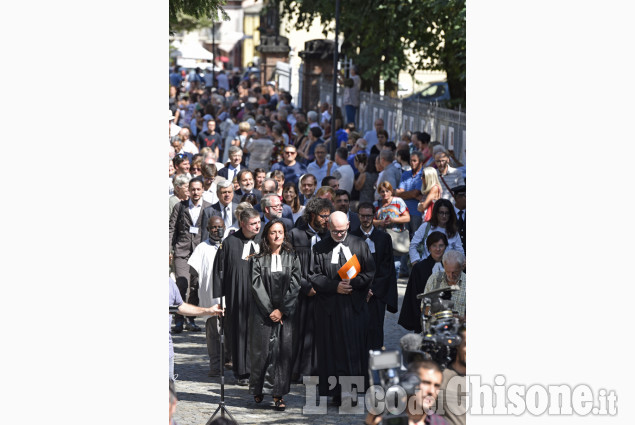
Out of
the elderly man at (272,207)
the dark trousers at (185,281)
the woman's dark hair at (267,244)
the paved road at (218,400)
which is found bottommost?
the paved road at (218,400)

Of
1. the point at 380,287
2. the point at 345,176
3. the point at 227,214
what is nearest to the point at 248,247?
the point at 380,287

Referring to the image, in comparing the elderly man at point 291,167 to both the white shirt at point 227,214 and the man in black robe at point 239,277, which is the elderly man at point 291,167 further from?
the man in black robe at point 239,277

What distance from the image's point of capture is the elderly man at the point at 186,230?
13.2m

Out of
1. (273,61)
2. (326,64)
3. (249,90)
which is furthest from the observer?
(273,61)

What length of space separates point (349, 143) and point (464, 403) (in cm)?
1248

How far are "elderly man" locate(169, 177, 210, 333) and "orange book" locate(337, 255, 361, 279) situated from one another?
3.13 m

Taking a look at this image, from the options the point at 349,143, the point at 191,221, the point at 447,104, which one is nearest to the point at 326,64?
the point at 447,104

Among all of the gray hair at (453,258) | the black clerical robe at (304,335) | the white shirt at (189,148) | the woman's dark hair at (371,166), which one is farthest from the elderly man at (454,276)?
the white shirt at (189,148)

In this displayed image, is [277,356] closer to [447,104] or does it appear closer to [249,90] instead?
[447,104]

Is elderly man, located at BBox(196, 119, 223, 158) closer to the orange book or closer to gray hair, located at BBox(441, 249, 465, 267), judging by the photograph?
the orange book

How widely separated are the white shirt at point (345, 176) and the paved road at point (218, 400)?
407 centimetres

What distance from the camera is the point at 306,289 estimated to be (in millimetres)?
10492

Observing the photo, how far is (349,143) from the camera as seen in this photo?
19.1 metres

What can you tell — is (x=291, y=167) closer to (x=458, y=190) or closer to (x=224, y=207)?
(x=224, y=207)
